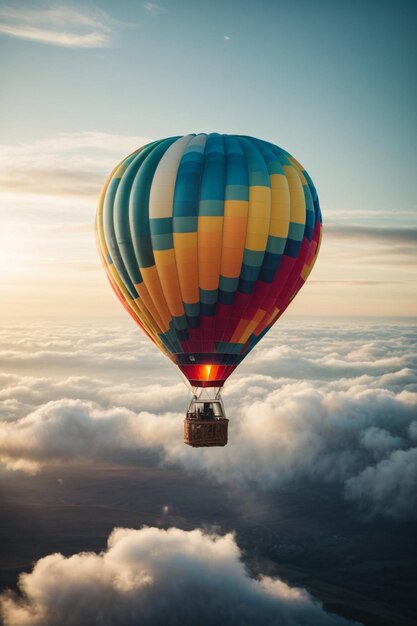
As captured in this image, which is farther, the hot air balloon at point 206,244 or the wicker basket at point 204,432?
the hot air balloon at point 206,244

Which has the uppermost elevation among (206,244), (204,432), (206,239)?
(206,239)

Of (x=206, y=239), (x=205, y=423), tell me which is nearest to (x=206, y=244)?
(x=206, y=239)

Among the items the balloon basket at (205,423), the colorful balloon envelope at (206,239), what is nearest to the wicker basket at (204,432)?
the balloon basket at (205,423)

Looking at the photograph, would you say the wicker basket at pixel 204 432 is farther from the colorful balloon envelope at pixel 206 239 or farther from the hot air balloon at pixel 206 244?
the colorful balloon envelope at pixel 206 239

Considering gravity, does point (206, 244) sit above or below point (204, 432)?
above

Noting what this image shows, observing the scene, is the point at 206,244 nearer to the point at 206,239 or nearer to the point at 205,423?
the point at 206,239

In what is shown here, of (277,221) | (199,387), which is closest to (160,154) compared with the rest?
(277,221)
